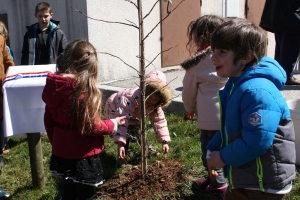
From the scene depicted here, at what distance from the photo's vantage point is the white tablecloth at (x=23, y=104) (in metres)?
3.49

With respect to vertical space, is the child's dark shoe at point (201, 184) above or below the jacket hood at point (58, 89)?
below

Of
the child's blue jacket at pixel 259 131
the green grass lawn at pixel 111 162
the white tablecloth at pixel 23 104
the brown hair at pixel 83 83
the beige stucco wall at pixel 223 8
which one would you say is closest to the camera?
the child's blue jacket at pixel 259 131

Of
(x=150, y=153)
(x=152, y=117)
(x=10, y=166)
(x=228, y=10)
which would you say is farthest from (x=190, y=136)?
(x=228, y=10)

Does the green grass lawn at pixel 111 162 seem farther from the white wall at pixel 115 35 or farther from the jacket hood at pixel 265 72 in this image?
the white wall at pixel 115 35

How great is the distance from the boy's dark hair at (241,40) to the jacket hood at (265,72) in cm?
4

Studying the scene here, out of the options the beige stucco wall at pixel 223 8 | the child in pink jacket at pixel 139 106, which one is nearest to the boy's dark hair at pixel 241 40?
the child in pink jacket at pixel 139 106

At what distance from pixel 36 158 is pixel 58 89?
3.67 feet

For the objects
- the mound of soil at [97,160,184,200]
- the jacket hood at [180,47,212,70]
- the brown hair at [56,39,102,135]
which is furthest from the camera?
the mound of soil at [97,160,184,200]

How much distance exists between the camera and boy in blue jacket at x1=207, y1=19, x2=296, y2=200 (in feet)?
7.10

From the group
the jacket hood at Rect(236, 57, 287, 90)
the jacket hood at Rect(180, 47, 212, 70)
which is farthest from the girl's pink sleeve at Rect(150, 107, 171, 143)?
the jacket hood at Rect(236, 57, 287, 90)

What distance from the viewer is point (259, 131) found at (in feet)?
7.04

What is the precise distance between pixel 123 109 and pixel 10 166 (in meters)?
1.58

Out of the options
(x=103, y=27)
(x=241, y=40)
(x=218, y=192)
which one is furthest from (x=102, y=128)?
(x=103, y=27)

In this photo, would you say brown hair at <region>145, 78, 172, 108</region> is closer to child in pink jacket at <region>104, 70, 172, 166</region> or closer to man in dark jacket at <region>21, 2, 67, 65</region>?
child in pink jacket at <region>104, 70, 172, 166</region>
